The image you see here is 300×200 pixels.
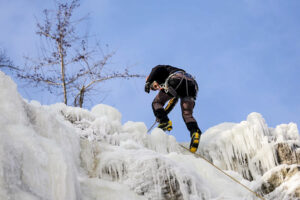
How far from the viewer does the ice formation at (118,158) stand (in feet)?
10.3

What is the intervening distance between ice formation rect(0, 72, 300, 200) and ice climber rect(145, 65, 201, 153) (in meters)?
0.33

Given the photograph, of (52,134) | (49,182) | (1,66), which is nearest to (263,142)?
(52,134)

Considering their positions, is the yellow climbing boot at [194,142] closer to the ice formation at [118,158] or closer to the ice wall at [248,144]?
the ice formation at [118,158]

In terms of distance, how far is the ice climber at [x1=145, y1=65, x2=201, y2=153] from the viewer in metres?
6.58

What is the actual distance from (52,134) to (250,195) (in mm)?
2531

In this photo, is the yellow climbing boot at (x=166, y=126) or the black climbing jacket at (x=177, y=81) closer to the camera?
the black climbing jacket at (x=177, y=81)

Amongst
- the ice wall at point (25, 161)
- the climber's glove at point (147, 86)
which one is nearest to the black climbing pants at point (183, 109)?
the climber's glove at point (147, 86)

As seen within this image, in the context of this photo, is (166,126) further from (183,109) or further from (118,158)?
(118,158)

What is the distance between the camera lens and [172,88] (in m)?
6.64

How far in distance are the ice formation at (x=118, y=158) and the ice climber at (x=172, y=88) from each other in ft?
1.09

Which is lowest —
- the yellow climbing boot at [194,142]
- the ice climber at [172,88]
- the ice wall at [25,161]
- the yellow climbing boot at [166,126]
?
the ice wall at [25,161]

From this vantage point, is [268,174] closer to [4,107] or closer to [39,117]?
[39,117]

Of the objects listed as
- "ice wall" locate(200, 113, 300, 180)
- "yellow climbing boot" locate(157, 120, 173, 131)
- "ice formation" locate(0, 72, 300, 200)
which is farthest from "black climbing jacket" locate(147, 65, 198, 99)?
"ice wall" locate(200, 113, 300, 180)

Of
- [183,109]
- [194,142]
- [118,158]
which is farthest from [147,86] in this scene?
[118,158]
